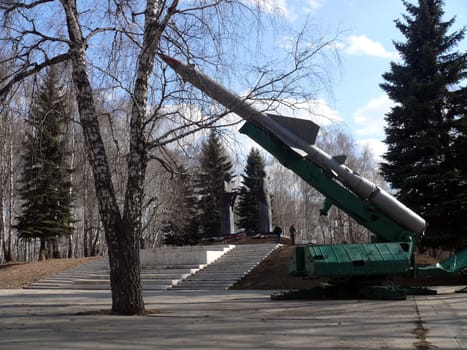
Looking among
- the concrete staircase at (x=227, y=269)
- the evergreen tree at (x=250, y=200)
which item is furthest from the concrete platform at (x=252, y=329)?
the evergreen tree at (x=250, y=200)

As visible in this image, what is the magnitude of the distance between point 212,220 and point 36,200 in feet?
55.0

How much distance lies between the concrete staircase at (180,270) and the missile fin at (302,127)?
7961 mm

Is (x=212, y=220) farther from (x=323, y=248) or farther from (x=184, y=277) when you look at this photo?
(x=323, y=248)

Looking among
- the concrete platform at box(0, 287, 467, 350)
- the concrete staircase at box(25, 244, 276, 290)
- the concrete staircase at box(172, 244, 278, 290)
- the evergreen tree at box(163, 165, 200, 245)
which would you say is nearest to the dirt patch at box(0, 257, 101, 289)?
the concrete staircase at box(25, 244, 276, 290)

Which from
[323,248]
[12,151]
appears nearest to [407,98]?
[323,248]

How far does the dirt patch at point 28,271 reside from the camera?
2316 cm

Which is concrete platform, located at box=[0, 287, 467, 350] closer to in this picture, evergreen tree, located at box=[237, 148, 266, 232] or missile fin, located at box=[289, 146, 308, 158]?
missile fin, located at box=[289, 146, 308, 158]

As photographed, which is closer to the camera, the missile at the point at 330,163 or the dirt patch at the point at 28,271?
the missile at the point at 330,163

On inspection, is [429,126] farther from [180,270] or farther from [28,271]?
[28,271]

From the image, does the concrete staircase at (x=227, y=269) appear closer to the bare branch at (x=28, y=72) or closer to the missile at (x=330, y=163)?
the missile at (x=330, y=163)

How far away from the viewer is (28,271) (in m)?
24.7

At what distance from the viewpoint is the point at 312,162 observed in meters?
13.8

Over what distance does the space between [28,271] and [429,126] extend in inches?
784

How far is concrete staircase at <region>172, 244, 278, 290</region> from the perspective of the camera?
63.9 ft
